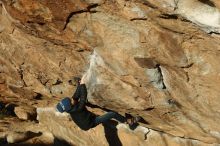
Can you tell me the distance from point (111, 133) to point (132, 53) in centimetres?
393

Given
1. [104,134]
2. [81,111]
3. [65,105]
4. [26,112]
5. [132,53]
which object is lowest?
[26,112]

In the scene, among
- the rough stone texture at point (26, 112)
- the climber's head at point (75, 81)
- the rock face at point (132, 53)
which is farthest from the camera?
the rough stone texture at point (26, 112)

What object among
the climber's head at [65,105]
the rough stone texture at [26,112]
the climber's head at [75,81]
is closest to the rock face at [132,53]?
the climber's head at [75,81]

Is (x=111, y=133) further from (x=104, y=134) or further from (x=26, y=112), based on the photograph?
(x=26, y=112)

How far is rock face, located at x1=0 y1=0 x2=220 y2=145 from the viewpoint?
6738 millimetres

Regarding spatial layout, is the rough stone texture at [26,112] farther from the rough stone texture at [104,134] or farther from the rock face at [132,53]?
the rock face at [132,53]

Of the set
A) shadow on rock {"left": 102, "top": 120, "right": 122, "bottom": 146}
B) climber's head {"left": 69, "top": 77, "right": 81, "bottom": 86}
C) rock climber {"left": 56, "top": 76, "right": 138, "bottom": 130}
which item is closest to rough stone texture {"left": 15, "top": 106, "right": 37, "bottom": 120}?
shadow on rock {"left": 102, "top": 120, "right": 122, "bottom": 146}

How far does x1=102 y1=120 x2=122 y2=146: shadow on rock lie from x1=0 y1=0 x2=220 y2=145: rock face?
1.10m

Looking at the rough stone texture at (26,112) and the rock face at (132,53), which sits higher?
the rock face at (132,53)

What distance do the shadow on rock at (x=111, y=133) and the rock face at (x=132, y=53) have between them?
1102 mm

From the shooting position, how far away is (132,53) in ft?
25.5

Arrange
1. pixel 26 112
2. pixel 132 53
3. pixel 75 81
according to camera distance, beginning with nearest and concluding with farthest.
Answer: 1. pixel 132 53
2. pixel 75 81
3. pixel 26 112

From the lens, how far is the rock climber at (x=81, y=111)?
898cm

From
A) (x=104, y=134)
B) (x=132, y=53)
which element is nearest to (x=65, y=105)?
(x=132, y=53)
